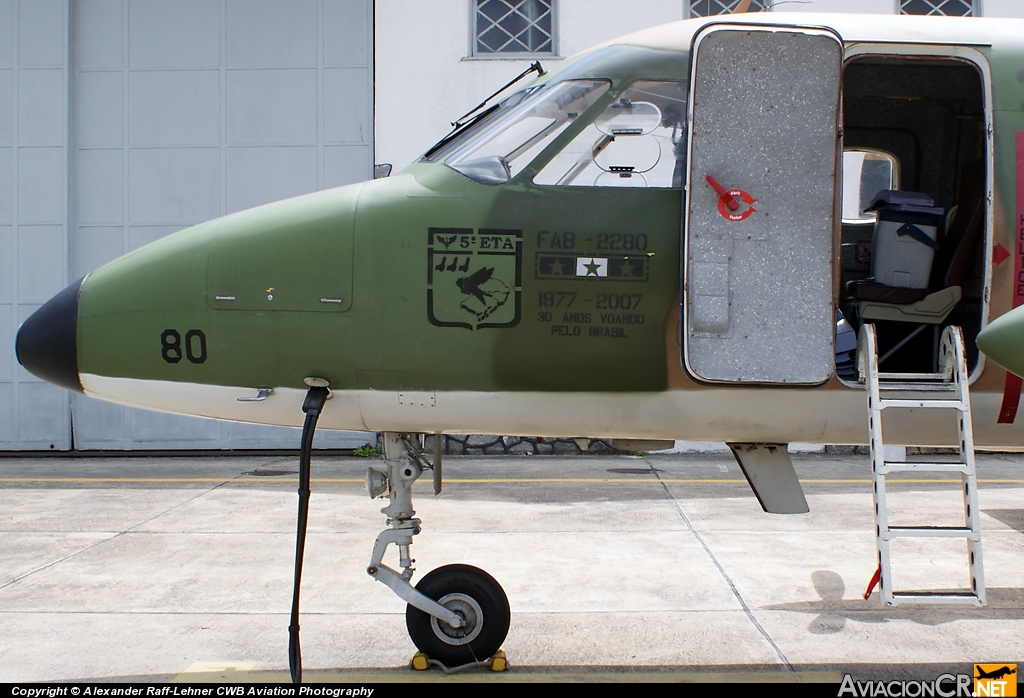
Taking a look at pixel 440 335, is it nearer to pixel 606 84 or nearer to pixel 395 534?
pixel 395 534

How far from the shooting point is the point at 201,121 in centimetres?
1220

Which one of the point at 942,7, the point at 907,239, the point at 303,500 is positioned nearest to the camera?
the point at 303,500

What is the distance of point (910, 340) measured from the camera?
4.77 meters

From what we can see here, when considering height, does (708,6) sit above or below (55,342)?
above

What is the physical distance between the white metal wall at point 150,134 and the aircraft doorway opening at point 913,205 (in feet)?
26.1

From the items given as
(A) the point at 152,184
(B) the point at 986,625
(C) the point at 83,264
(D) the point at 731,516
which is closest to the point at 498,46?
(A) the point at 152,184

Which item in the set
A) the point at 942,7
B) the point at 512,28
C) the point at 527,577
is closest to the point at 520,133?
the point at 527,577

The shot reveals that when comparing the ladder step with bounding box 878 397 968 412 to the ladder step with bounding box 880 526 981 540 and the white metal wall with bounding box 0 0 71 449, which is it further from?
the white metal wall with bounding box 0 0 71 449

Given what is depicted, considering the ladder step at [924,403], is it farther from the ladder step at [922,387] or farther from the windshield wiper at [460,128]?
the windshield wiper at [460,128]

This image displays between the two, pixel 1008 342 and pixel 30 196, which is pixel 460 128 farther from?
pixel 30 196

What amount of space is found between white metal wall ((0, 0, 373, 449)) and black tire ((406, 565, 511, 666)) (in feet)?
26.4

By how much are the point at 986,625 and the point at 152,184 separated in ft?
36.4

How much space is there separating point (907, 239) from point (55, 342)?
406 centimetres

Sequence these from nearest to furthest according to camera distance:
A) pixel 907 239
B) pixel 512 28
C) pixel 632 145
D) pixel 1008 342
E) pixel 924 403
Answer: pixel 1008 342 < pixel 924 403 < pixel 632 145 < pixel 907 239 < pixel 512 28
